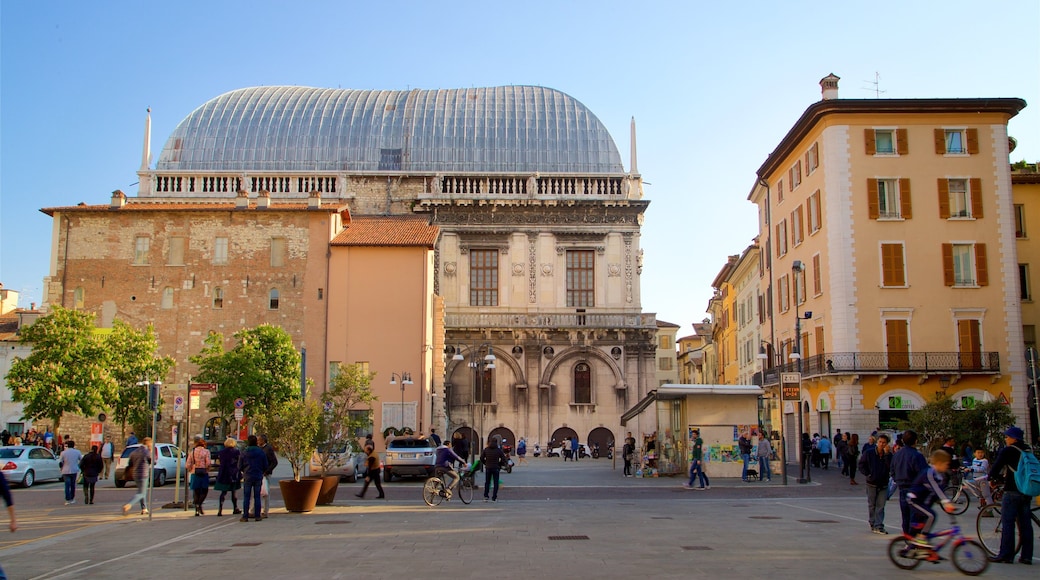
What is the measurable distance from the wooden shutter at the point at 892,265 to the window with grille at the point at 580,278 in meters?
25.6

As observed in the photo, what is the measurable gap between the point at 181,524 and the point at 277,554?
606 centimetres

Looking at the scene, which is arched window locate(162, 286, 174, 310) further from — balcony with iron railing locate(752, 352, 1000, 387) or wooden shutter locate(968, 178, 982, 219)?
wooden shutter locate(968, 178, 982, 219)

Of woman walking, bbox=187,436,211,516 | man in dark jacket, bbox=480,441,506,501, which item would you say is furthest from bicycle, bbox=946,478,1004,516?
woman walking, bbox=187,436,211,516

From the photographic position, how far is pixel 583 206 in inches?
2507

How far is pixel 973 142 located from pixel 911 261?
5869 mm

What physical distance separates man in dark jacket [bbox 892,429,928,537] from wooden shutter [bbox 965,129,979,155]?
3010 centimetres

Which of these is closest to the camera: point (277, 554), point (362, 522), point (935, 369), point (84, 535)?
point (277, 554)

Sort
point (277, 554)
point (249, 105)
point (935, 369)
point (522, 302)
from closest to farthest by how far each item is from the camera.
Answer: point (277, 554) < point (935, 369) < point (522, 302) < point (249, 105)

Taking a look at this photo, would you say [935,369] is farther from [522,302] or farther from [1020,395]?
[522,302]

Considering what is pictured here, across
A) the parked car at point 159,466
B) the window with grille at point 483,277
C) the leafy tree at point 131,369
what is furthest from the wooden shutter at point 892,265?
the leafy tree at point 131,369

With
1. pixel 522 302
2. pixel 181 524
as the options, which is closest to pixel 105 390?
pixel 181 524

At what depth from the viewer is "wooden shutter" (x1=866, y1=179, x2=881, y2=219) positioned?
40094mm

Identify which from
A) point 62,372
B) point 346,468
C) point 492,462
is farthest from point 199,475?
point 62,372

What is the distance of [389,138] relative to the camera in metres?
66.4
